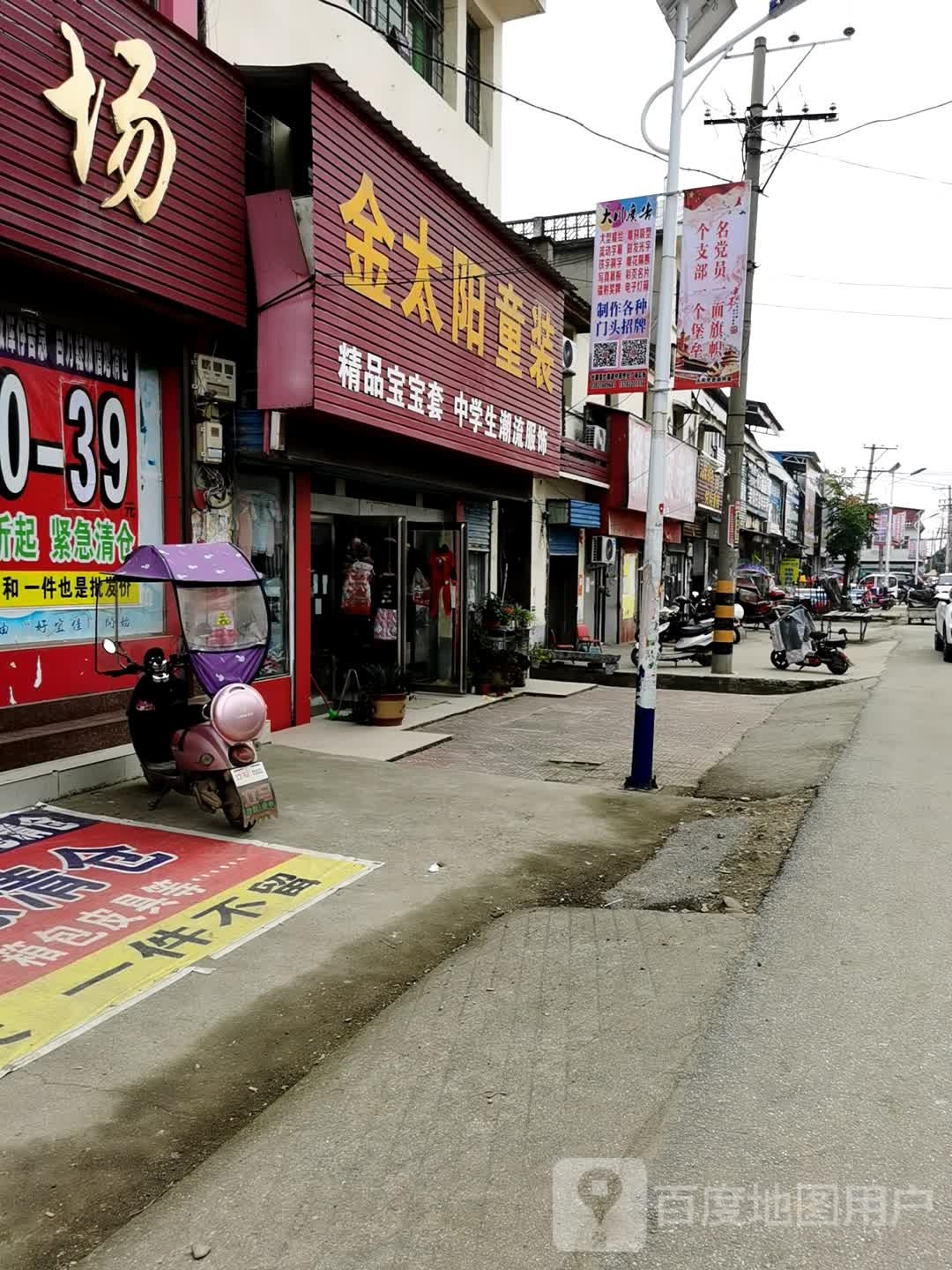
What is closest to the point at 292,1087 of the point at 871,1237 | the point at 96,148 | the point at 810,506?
the point at 871,1237

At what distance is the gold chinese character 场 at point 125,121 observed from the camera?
269 inches

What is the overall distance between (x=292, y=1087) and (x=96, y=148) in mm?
6580

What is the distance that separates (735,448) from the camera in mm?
17031

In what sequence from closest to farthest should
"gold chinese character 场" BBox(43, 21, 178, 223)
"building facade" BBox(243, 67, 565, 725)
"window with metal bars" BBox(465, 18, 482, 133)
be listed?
1. "gold chinese character 场" BBox(43, 21, 178, 223)
2. "building facade" BBox(243, 67, 565, 725)
3. "window with metal bars" BBox(465, 18, 482, 133)

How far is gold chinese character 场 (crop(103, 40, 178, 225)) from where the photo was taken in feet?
23.8

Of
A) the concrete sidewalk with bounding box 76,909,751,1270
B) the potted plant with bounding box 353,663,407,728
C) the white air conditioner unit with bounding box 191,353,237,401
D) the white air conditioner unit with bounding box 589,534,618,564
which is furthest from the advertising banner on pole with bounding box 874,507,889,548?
the concrete sidewalk with bounding box 76,909,751,1270

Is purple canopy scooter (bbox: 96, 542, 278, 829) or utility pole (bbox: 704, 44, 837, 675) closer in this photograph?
purple canopy scooter (bbox: 96, 542, 278, 829)

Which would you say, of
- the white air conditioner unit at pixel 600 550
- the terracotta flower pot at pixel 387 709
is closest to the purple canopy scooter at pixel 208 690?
the terracotta flower pot at pixel 387 709

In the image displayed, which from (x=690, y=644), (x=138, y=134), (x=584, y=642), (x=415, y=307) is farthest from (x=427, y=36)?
(x=690, y=644)

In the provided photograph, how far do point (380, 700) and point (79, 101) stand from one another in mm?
6488

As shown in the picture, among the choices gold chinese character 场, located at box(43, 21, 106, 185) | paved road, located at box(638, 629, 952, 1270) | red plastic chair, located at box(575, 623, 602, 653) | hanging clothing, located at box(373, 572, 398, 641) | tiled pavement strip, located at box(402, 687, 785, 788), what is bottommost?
tiled pavement strip, located at box(402, 687, 785, 788)

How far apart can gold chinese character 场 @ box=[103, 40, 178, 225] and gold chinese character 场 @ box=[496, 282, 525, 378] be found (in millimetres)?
5709

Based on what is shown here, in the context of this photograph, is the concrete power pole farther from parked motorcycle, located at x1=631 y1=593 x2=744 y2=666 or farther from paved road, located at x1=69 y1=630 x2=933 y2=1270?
paved road, located at x1=69 y1=630 x2=933 y2=1270

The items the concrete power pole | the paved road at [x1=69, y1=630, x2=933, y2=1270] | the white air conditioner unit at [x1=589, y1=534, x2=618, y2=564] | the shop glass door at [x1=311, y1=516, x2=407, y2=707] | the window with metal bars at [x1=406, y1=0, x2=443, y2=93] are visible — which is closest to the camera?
the paved road at [x1=69, y1=630, x2=933, y2=1270]
